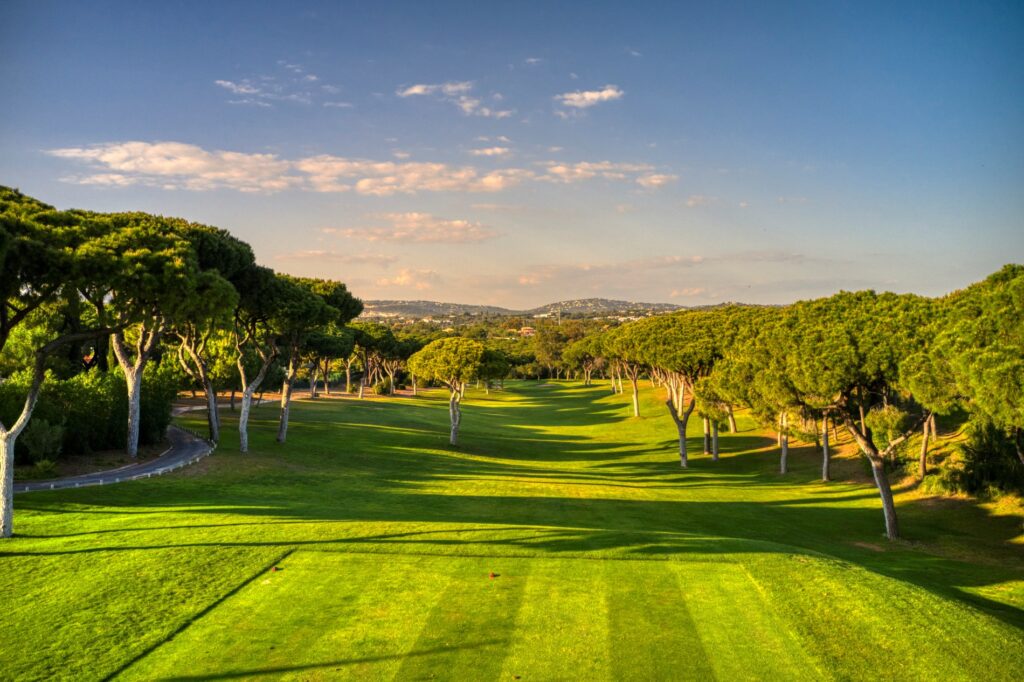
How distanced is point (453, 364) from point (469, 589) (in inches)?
1559

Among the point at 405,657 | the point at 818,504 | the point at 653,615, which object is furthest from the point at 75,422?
the point at 818,504

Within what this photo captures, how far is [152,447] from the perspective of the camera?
3900cm

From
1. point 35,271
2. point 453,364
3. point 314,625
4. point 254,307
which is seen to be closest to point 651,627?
point 314,625

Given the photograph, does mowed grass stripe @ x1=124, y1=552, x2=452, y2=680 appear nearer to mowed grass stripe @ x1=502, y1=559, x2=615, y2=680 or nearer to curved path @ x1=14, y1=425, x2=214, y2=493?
mowed grass stripe @ x1=502, y1=559, x2=615, y2=680

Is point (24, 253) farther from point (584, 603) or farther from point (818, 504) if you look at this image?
point (818, 504)

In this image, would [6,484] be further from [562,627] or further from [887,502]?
[887,502]

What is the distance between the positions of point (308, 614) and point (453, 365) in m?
41.2

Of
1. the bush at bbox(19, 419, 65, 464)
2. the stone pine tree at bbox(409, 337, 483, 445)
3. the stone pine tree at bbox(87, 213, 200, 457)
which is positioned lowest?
the bush at bbox(19, 419, 65, 464)

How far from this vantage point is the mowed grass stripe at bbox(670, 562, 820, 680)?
12000 mm

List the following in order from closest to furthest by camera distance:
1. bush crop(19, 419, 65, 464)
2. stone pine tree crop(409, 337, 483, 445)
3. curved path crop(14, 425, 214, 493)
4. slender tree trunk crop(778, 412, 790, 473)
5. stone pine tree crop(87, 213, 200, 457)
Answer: stone pine tree crop(87, 213, 200, 457) → curved path crop(14, 425, 214, 493) → bush crop(19, 419, 65, 464) → slender tree trunk crop(778, 412, 790, 473) → stone pine tree crop(409, 337, 483, 445)

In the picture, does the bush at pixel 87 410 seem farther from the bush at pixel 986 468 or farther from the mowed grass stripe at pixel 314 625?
the bush at pixel 986 468

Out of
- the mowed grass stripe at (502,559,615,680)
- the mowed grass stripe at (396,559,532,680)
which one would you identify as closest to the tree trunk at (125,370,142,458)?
the mowed grass stripe at (396,559,532,680)

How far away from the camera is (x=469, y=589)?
15.4m

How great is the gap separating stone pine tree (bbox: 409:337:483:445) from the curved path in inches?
749
